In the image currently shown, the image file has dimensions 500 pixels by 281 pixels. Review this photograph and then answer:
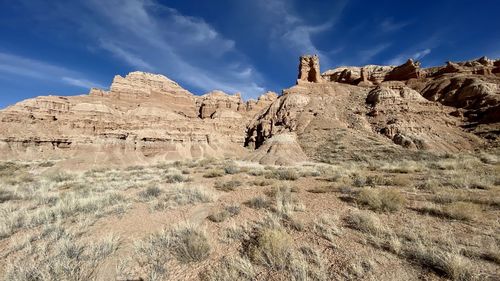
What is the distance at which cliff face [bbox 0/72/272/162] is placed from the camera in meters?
33.8

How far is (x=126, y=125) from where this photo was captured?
141ft

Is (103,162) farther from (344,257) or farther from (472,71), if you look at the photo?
(472,71)

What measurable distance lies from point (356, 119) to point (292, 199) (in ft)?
114

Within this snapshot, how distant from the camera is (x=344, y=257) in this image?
363cm

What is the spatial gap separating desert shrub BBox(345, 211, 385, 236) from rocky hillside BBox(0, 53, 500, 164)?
20128 mm

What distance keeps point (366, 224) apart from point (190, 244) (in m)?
3.63

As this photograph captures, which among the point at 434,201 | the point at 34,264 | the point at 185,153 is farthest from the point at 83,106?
the point at 434,201

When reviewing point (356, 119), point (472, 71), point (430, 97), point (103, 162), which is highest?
point (472, 71)

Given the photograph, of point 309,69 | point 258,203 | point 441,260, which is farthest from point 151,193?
point 309,69

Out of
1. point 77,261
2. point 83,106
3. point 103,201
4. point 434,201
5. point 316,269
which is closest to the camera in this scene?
point 316,269

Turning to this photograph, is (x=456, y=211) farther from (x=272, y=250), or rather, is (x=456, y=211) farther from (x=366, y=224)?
(x=272, y=250)

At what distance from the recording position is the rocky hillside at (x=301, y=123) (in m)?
29.1

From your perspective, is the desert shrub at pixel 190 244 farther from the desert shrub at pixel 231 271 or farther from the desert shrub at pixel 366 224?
the desert shrub at pixel 366 224

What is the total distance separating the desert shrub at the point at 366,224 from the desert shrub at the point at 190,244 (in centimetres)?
319
